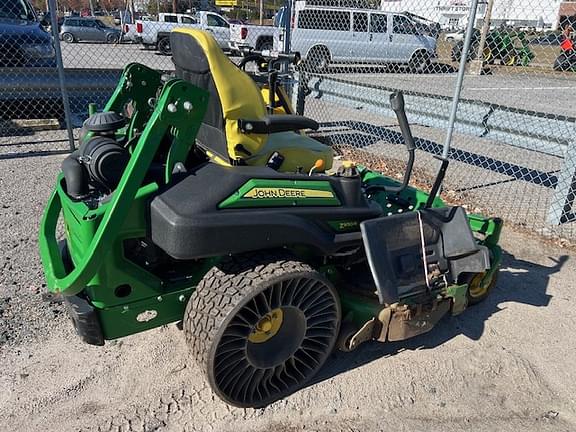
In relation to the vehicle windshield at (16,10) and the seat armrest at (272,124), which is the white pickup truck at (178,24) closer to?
the vehicle windshield at (16,10)

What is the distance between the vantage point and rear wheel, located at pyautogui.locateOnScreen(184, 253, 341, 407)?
7.57ft

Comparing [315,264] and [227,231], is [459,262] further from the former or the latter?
[227,231]

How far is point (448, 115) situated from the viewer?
18.1ft

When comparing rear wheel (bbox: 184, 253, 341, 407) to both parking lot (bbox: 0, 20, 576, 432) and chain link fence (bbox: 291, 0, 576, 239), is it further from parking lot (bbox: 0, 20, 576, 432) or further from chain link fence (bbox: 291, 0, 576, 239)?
chain link fence (bbox: 291, 0, 576, 239)

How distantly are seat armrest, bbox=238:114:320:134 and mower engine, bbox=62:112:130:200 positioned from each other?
62 centimetres

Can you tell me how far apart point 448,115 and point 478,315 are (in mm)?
2752

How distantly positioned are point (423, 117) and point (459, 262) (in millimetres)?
3289

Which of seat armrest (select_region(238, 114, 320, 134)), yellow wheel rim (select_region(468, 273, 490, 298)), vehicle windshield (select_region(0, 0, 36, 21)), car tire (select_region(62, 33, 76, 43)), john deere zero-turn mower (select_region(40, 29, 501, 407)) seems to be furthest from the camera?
car tire (select_region(62, 33, 76, 43))

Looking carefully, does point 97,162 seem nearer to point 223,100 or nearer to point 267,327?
point 223,100

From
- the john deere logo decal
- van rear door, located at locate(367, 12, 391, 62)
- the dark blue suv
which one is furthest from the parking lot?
van rear door, located at locate(367, 12, 391, 62)

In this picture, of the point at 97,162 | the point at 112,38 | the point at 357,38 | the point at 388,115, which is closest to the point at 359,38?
the point at 357,38

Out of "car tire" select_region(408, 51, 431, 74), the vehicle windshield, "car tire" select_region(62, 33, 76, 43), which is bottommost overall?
"car tire" select_region(62, 33, 76, 43)

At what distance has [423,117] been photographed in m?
5.85

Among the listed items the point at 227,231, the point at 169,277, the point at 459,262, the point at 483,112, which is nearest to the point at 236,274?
the point at 227,231
